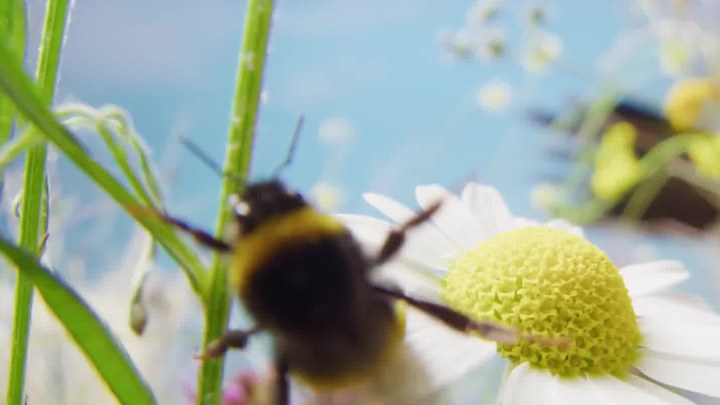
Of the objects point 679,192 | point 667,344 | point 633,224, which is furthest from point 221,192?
point 679,192

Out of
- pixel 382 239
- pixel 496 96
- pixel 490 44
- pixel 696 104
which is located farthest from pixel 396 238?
pixel 696 104

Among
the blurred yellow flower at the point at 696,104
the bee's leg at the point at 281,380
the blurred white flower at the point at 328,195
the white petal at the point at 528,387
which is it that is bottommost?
the blurred yellow flower at the point at 696,104

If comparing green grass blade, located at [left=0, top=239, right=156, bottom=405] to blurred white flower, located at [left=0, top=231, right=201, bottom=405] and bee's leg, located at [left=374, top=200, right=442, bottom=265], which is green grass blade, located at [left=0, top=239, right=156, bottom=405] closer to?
bee's leg, located at [left=374, top=200, right=442, bottom=265]

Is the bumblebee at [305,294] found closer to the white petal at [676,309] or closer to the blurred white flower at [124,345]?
the white petal at [676,309]

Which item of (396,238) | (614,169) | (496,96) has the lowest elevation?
(614,169)

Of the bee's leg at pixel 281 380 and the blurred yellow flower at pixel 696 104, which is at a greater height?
the bee's leg at pixel 281 380

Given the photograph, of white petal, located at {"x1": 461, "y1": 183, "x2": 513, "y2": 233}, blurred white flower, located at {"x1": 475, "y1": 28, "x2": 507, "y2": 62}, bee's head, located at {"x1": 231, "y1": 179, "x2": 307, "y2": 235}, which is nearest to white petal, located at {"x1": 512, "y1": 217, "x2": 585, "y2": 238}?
white petal, located at {"x1": 461, "y1": 183, "x2": 513, "y2": 233}

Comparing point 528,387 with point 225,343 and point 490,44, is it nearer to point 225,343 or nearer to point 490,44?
point 225,343

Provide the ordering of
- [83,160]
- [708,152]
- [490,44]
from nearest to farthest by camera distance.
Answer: [83,160] → [490,44] → [708,152]

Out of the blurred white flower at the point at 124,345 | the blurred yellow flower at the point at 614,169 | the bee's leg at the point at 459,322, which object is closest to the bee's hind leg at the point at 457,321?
the bee's leg at the point at 459,322
